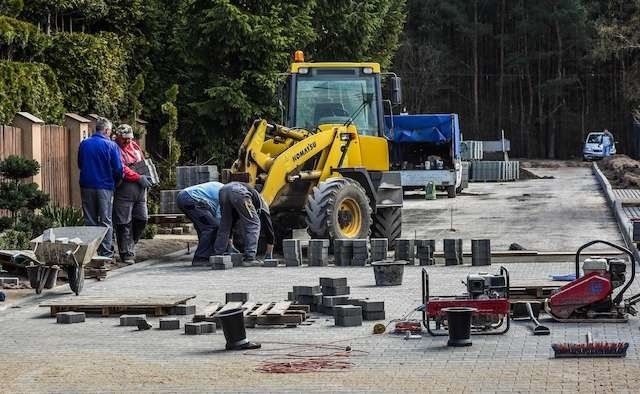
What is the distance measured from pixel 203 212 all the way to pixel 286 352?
8.83m

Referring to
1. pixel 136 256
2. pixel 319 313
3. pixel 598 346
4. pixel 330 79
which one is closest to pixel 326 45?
pixel 330 79

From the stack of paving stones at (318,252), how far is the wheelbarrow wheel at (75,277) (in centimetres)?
489

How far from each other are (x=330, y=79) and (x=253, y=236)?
5.55m

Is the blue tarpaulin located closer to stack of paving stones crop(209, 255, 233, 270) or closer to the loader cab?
the loader cab

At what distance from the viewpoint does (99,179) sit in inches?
813

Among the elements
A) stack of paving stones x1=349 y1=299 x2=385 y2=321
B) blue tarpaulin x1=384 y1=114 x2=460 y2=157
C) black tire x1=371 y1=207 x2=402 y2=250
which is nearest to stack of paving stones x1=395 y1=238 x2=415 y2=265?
black tire x1=371 y1=207 x2=402 y2=250

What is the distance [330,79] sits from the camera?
83.4 feet

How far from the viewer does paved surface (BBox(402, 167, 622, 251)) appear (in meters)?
25.8

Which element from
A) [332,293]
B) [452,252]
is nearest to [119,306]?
[332,293]

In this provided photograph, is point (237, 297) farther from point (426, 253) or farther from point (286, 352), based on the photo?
point (426, 253)

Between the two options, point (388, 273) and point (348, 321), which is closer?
point (348, 321)

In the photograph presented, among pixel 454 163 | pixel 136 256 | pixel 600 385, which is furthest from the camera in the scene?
pixel 454 163

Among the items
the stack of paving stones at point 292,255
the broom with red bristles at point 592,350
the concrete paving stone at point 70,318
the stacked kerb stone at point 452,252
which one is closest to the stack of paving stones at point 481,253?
the stacked kerb stone at point 452,252

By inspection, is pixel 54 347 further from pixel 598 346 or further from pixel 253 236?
pixel 253 236
